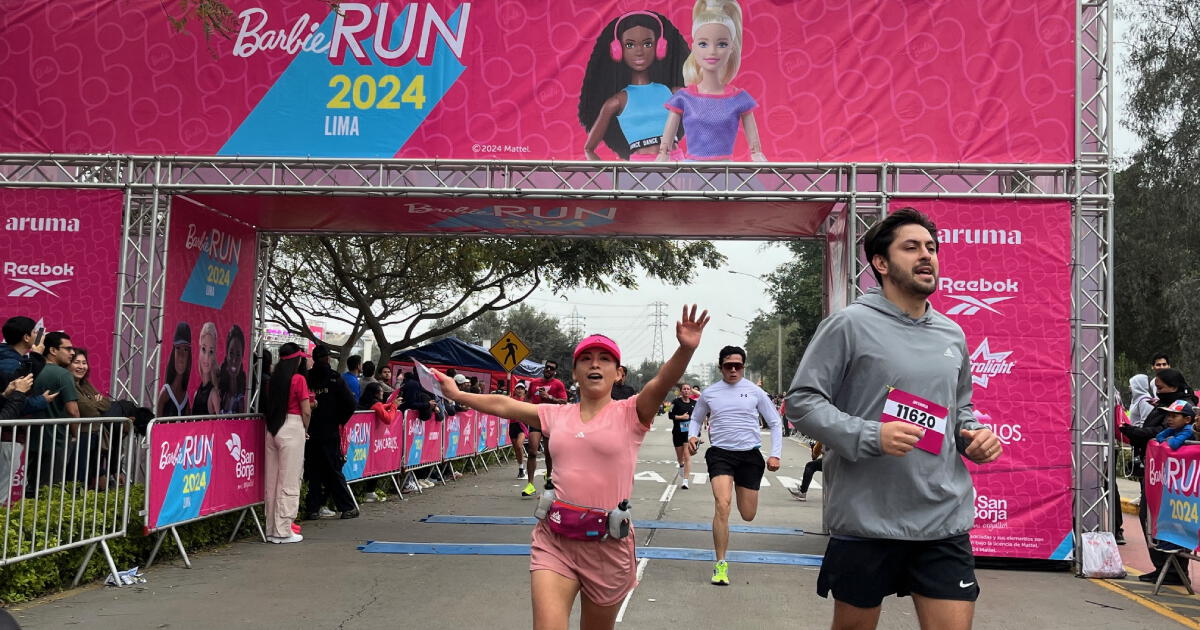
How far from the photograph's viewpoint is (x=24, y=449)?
763cm

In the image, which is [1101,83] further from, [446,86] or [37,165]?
[37,165]

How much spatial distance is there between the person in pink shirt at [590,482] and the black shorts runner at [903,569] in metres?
1.00

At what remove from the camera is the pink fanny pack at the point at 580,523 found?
4.52 meters

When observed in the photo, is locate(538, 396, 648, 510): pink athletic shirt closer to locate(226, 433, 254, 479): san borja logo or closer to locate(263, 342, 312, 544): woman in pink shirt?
locate(226, 433, 254, 479): san borja logo

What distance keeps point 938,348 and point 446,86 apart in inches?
333

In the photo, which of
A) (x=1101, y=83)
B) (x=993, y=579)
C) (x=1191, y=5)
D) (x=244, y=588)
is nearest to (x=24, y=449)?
(x=244, y=588)

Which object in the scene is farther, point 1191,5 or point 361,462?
point 1191,5

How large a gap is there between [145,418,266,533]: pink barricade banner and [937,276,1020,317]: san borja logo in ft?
23.2

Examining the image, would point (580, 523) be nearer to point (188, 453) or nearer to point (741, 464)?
point (741, 464)

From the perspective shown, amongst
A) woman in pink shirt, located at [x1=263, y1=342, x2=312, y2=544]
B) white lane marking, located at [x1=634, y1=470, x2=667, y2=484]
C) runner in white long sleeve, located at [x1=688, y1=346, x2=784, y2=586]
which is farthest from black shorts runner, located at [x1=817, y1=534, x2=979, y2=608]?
white lane marking, located at [x1=634, y1=470, x2=667, y2=484]

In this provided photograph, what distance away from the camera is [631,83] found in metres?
11.4

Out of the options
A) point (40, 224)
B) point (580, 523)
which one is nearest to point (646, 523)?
point (40, 224)

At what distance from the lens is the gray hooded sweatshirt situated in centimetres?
382

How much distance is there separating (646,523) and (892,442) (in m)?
9.29
